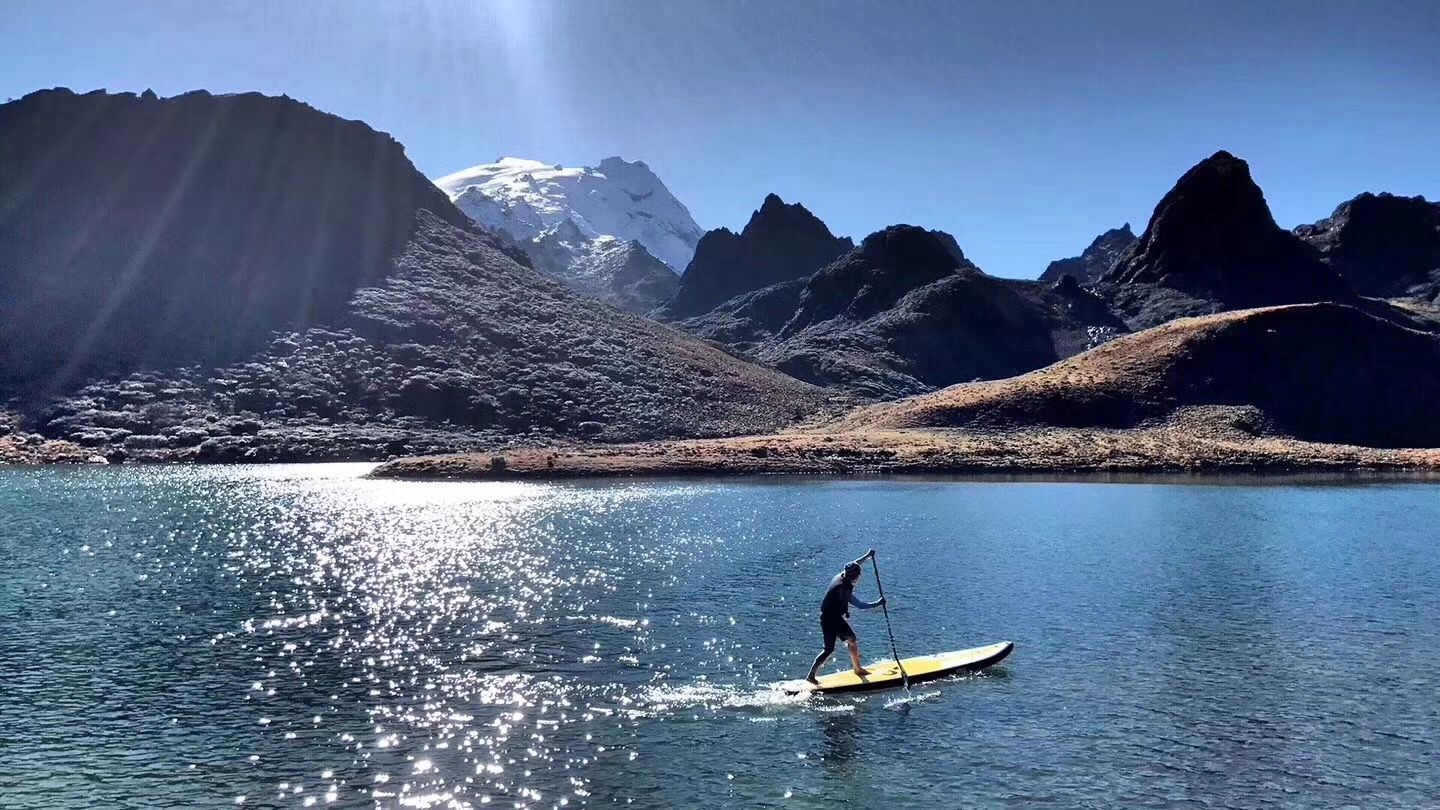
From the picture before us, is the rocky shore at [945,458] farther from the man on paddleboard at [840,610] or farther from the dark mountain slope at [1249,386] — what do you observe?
the man on paddleboard at [840,610]

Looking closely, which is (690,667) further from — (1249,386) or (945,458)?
(1249,386)

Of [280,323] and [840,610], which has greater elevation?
[280,323]

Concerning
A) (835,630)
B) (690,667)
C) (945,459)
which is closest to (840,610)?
(835,630)

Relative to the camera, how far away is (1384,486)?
94.1m

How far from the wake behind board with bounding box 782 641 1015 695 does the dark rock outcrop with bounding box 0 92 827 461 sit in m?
110

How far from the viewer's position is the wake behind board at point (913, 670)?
27.7 metres

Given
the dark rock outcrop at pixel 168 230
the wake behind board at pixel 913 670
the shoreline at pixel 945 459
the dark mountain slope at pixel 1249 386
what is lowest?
the wake behind board at pixel 913 670

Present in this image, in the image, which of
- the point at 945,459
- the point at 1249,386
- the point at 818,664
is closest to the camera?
the point at 818,664

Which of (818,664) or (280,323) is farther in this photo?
(280,323)

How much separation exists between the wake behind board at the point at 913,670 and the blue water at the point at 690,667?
55 centimetres

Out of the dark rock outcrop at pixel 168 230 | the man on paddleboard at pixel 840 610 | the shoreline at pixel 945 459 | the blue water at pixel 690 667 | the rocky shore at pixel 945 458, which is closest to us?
the blue water at pixel 690 667

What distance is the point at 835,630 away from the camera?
29.5 meters

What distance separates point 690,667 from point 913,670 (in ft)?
21.5

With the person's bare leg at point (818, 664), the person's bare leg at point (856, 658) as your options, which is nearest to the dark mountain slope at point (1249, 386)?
the person's bare leg at point (856, 658)
